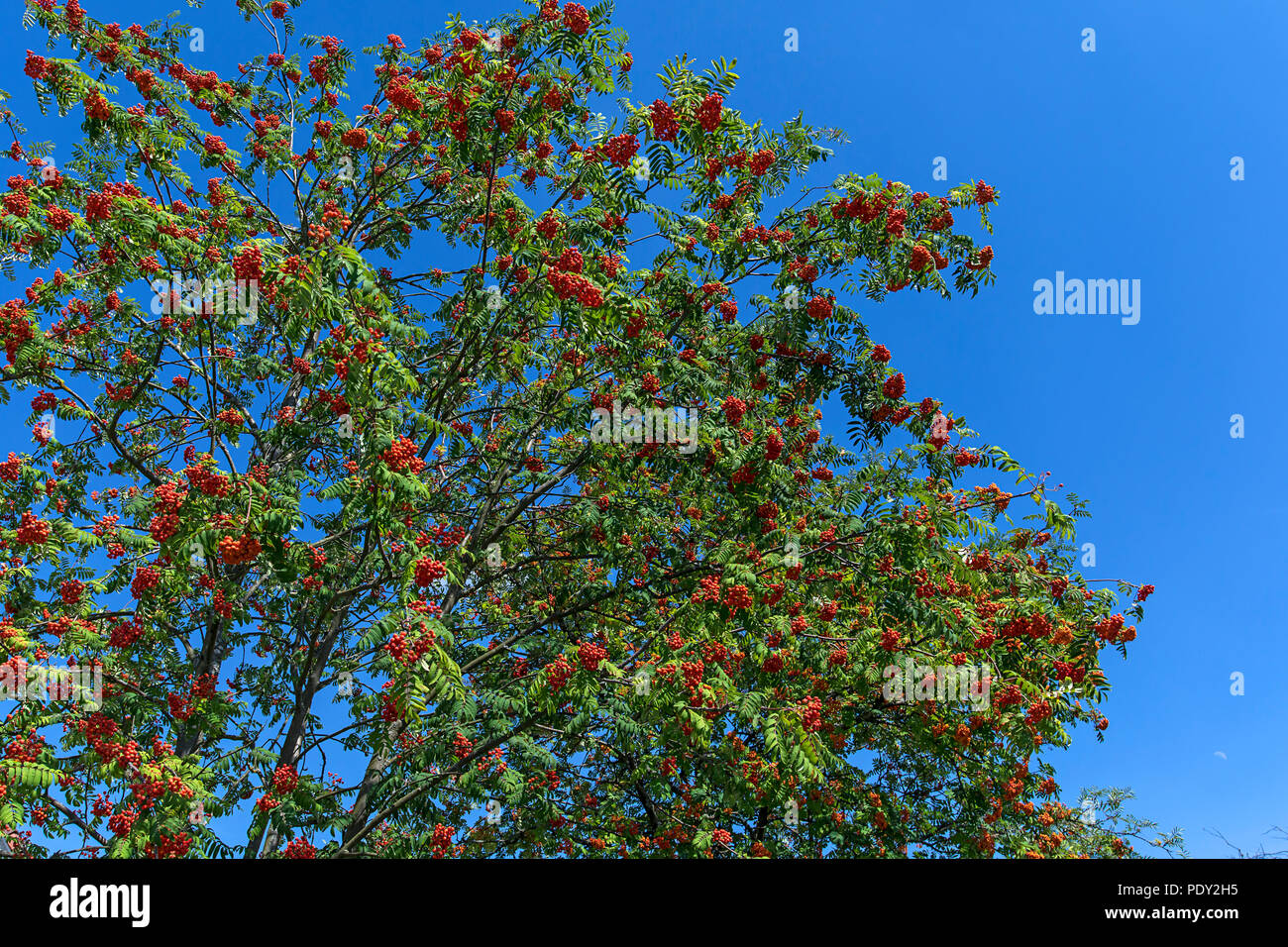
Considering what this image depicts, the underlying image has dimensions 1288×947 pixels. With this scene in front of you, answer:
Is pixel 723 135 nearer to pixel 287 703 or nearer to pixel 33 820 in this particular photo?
pixel 287 703

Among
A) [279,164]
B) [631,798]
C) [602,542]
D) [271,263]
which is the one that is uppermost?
[279,164]

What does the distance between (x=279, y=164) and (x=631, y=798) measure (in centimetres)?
1061

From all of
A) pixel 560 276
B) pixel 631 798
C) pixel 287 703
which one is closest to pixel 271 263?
pixel 560 276

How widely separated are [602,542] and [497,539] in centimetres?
193

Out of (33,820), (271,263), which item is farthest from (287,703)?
(271,263)

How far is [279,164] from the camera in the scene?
1173 centimetres

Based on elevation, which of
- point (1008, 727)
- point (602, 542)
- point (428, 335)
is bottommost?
point (1008, 727)

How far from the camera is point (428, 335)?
1098 cm

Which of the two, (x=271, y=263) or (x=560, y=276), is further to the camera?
(x=560, y=276)

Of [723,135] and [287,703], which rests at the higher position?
[723,135]

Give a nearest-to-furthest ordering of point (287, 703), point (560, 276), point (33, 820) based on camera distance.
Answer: point (560, 276), point (33, 820), point (287, 703)
